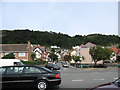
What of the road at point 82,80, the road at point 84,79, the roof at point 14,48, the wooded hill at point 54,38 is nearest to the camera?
the road at point 82,80

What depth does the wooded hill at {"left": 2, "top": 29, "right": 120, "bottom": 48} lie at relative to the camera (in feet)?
367

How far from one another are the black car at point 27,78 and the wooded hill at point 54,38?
8875 centimetres

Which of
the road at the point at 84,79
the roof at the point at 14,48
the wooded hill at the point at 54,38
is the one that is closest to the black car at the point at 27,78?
the road at the point at 84,79

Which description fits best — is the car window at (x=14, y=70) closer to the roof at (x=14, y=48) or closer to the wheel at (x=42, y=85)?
the wheel at (x=42, y=85)

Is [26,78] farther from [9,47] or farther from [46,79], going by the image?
[9,47]

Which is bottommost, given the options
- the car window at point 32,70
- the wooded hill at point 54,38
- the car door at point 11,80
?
the car door at point 11,80

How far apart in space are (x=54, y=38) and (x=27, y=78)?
162219 mm

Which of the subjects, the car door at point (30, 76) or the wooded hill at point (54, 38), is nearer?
the car door at point (30, 76)

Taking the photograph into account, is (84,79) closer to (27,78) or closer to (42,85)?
(42,85)

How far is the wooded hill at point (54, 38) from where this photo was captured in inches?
4398

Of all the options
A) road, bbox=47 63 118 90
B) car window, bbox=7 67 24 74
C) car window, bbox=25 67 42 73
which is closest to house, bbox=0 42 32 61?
road, bbox=47 63 118 90

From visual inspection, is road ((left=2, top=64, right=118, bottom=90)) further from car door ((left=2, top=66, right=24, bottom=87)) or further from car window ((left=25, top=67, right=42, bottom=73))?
car door ((left=2, top=66, right=24, bottom=87))

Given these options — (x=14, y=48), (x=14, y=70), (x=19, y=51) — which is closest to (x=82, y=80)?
(x=14, y=70)

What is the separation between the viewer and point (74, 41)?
16212cm
